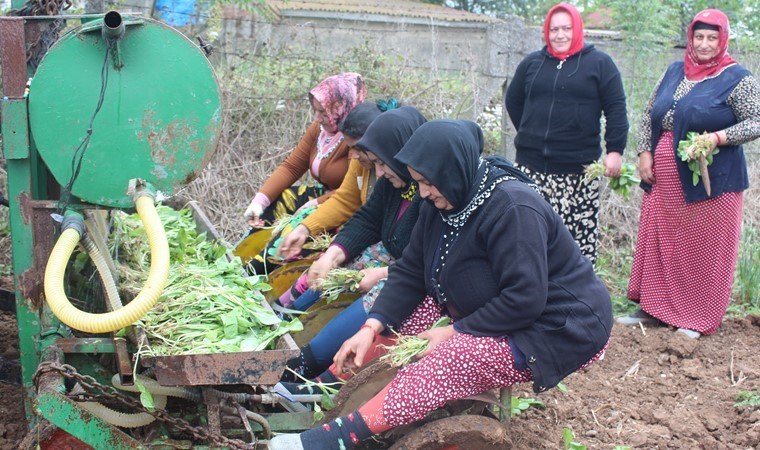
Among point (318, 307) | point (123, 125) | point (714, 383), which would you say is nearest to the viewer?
point (123, 125)

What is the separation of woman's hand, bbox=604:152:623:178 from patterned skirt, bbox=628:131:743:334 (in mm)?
260

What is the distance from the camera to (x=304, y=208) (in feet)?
17.5

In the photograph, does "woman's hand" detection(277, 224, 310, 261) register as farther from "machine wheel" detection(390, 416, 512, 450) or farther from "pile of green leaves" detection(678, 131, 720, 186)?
"pile of green leaves" detection(678, 131, 720, 186)

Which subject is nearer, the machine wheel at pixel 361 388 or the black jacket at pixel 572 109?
the machine wheel at pixel 361 388

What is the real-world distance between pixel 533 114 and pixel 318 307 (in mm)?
2539

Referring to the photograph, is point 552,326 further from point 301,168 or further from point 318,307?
point 301,168

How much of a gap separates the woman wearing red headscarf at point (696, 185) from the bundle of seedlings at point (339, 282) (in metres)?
2.63

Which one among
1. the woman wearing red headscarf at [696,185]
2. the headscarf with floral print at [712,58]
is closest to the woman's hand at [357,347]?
the woman wearing red headscarf at [696,185]

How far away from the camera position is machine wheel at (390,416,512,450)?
3.04 m

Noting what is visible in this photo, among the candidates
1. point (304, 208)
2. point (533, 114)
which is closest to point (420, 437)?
point (304, 208)

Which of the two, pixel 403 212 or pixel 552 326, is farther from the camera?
pixel 403 212

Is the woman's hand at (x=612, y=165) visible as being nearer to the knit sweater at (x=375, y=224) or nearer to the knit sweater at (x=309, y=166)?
the knit sweater at (x=309, y=166)

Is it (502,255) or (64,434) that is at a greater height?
(502,255)

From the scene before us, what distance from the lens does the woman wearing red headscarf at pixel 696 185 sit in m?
5.42
